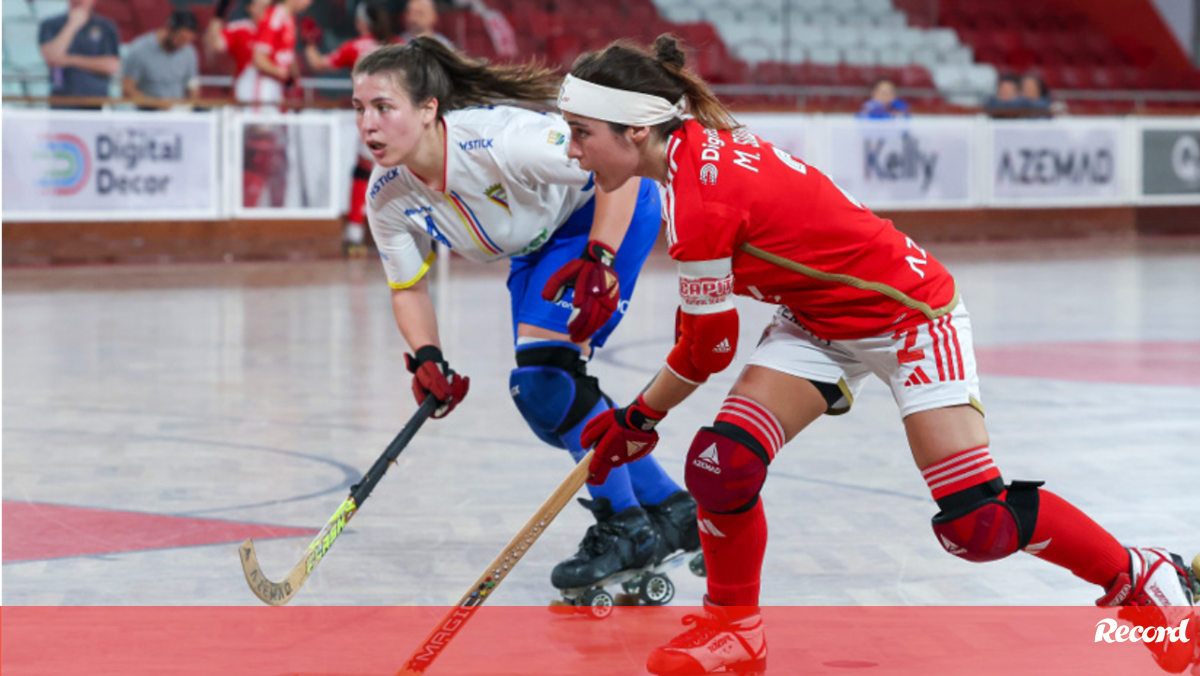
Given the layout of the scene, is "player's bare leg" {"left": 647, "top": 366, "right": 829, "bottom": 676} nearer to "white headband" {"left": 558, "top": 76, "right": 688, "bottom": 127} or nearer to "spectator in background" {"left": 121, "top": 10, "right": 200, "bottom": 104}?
"white headband" {"left": 558, "top": 76, "right": 688, "bottom": 127}

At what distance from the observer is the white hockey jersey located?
148 inches

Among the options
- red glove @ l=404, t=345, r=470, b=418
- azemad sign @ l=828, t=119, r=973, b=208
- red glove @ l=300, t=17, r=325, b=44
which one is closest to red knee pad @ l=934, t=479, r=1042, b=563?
red glove @ l=404, t=345, r=470, b=418

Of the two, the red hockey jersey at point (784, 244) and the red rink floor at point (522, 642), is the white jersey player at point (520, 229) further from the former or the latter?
the red hockey jersey at point (784, 244)

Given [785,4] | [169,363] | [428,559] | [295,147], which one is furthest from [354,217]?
[428,559]

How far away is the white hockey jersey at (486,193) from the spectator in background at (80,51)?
29.5 ft

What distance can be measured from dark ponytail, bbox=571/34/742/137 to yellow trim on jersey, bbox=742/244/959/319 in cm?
27

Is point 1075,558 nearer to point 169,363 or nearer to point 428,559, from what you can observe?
point 428,559

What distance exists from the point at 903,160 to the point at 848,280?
40.9 ft

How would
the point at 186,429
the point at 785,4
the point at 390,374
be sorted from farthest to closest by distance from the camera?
the point at 785,4 < the point at 390,374 < the point at 186,429

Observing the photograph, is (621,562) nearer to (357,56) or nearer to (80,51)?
(357,56)

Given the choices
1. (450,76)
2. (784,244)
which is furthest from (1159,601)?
(450,76)

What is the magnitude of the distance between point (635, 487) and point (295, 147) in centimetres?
947

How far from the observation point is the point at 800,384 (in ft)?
10.2

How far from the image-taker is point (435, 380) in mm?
3746
